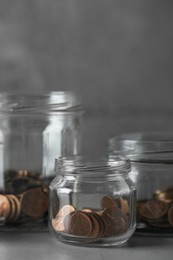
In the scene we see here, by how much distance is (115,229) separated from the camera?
104 cm

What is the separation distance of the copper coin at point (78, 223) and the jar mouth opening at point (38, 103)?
23 centimetres

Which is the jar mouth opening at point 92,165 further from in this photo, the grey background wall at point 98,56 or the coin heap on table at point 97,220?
the grey background wall at point 98,56

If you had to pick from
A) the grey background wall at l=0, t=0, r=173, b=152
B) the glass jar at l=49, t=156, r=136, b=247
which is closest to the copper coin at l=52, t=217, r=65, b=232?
the glass jar at l=49, t=156, r=136, b=247

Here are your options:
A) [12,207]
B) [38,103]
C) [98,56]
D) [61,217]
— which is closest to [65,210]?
[61,217]

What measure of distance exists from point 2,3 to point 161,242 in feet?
2.45

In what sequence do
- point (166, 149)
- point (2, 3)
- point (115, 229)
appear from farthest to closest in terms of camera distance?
point (2, 3) < point (166, 149) < point (115, 229)

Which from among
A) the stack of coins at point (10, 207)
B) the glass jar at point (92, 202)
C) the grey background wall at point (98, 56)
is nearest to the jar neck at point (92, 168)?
the glass jar at point (92, 202)

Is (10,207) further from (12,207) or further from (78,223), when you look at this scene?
(78,223)

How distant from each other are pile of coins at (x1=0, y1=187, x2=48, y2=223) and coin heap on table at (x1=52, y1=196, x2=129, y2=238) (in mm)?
97

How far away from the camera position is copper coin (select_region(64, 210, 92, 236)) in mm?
1033

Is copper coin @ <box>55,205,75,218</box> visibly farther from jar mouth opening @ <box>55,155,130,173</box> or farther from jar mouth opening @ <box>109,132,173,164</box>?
jar mouth opening @ <box>109,132,173,164</box>

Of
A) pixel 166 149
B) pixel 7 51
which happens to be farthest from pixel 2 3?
pixel 166 149

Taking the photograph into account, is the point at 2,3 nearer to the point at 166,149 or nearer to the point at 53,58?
the point at 53,58

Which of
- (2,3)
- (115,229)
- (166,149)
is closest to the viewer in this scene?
Answer: (115,229)
